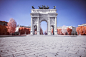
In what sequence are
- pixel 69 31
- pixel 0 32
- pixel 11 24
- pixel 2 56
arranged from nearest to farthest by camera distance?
pixel 2 56 < pixel 11 24 < pixel 0 32 < pixel 69 31

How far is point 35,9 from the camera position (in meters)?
33.6

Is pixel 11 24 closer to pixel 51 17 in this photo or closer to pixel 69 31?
pixel 51 17

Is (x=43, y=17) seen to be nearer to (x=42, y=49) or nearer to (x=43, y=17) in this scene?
(x=43, y=17)

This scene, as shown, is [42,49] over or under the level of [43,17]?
under

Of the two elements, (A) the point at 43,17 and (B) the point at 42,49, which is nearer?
(B) the point at 42,49

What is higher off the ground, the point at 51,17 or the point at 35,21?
the point at 51,17

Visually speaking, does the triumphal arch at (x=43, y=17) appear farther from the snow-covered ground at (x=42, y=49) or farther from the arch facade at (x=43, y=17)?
the snow-covered ground at (x=42, y=49)

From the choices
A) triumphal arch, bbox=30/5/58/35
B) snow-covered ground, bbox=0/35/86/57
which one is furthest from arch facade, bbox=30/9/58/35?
snow-covered ground, bbox=0/35/86/57

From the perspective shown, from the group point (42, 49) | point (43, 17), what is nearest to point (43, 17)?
point (43, 17)

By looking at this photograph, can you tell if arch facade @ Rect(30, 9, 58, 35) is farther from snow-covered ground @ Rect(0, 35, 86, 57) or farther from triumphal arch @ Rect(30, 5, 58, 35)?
snow-covered ground @ Rect(0, 35, 86, 57)

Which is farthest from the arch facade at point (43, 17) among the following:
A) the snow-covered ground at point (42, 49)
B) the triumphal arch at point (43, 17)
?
the snow-covered ground at point (42, 49)

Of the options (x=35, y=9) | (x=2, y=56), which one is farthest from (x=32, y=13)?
(x=2, y=56)

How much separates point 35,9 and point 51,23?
12.9 meters

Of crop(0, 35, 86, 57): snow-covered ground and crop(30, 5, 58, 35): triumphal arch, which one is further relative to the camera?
crop(30, 5, 58, 35): triumphal arch
